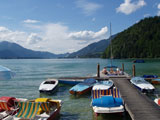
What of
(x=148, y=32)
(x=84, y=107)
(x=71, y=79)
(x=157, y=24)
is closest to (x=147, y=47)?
(x=148, y=32)

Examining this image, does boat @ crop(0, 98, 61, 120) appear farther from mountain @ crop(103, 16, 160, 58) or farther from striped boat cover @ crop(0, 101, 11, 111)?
mountain @ crop(103, 16, 160, 58)

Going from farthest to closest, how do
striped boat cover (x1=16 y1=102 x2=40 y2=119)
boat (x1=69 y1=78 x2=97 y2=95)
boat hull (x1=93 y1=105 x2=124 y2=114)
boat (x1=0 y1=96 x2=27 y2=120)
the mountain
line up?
the mountain
boat (x1=69 y1=78 x2=97 y2=95)
boat (x1=0 y1=96 x2=27 y2=120)
boat hull (x1=93 y1=105 x2=124 y2=114)
striped boat cover (x1=16 y1=102 x2=40 y2=119)

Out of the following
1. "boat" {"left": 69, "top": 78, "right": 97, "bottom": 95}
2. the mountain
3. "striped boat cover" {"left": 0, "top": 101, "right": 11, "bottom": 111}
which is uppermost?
the mountain

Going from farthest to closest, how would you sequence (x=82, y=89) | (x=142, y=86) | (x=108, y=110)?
(x=82, y=89)
(x=142, y=86)
(x=108, y=110)

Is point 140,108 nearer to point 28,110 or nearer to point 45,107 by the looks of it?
point 45,107

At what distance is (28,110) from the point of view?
12312 mm

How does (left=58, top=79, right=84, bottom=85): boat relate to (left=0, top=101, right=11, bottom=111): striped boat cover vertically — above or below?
below

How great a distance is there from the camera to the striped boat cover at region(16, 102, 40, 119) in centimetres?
1202

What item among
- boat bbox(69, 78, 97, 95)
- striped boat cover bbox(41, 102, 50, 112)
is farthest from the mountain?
striped boat cover bbox(41, 102, 50, 112)

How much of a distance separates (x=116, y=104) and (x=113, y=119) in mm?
1368

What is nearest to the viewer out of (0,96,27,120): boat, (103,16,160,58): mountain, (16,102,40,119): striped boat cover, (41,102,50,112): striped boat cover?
(16,102,40,119): striped boat cover

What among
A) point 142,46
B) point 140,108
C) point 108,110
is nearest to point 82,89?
point 108,110

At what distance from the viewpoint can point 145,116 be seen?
38.5 ft

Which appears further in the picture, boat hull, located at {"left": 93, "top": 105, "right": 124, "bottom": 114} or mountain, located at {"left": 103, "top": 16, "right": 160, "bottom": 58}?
mountain, located at {"left": 103, "top": 16, "right": 160, "bottom": 58}
